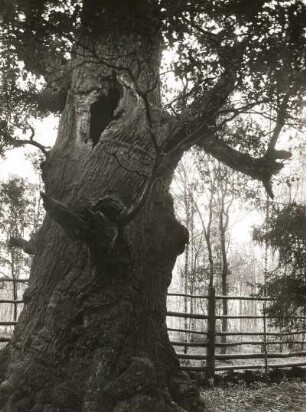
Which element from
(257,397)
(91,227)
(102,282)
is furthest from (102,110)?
(257,397)

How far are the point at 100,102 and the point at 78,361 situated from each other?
13.6 ft

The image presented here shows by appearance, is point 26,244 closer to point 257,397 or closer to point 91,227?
point 91,227

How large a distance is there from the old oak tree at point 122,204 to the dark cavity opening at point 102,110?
39.2 inches

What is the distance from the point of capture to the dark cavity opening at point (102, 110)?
21.6 ft

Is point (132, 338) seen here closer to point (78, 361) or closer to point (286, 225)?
point (78, 361)

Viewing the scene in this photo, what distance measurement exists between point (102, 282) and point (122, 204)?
3.15ft

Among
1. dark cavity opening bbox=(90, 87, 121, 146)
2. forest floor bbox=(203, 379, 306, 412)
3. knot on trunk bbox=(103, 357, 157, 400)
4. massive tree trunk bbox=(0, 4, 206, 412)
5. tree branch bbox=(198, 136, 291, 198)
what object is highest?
dark cavity opening bbox=(90, 87, 121, 146)

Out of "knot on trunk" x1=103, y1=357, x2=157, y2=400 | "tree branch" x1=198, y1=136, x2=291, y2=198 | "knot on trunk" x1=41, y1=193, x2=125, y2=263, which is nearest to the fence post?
"tree branch" x1=198, y1=136, x2=291, y2=198

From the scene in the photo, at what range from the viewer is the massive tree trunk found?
13.5 ft

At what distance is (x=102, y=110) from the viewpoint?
688 centimetres

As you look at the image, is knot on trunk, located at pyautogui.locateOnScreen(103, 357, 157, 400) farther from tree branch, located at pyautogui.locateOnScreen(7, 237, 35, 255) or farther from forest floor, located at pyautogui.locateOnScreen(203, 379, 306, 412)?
tree branch, located at pyautogui.locateOnScreen(7, 237, 35, 255)

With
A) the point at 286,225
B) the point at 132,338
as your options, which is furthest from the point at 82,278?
the point at 286,225

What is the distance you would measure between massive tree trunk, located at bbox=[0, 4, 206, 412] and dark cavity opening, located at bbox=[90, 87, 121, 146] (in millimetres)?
386

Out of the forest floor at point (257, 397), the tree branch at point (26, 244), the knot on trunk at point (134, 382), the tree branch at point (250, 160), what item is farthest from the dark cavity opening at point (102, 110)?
the forest floor at point (257, 397)
